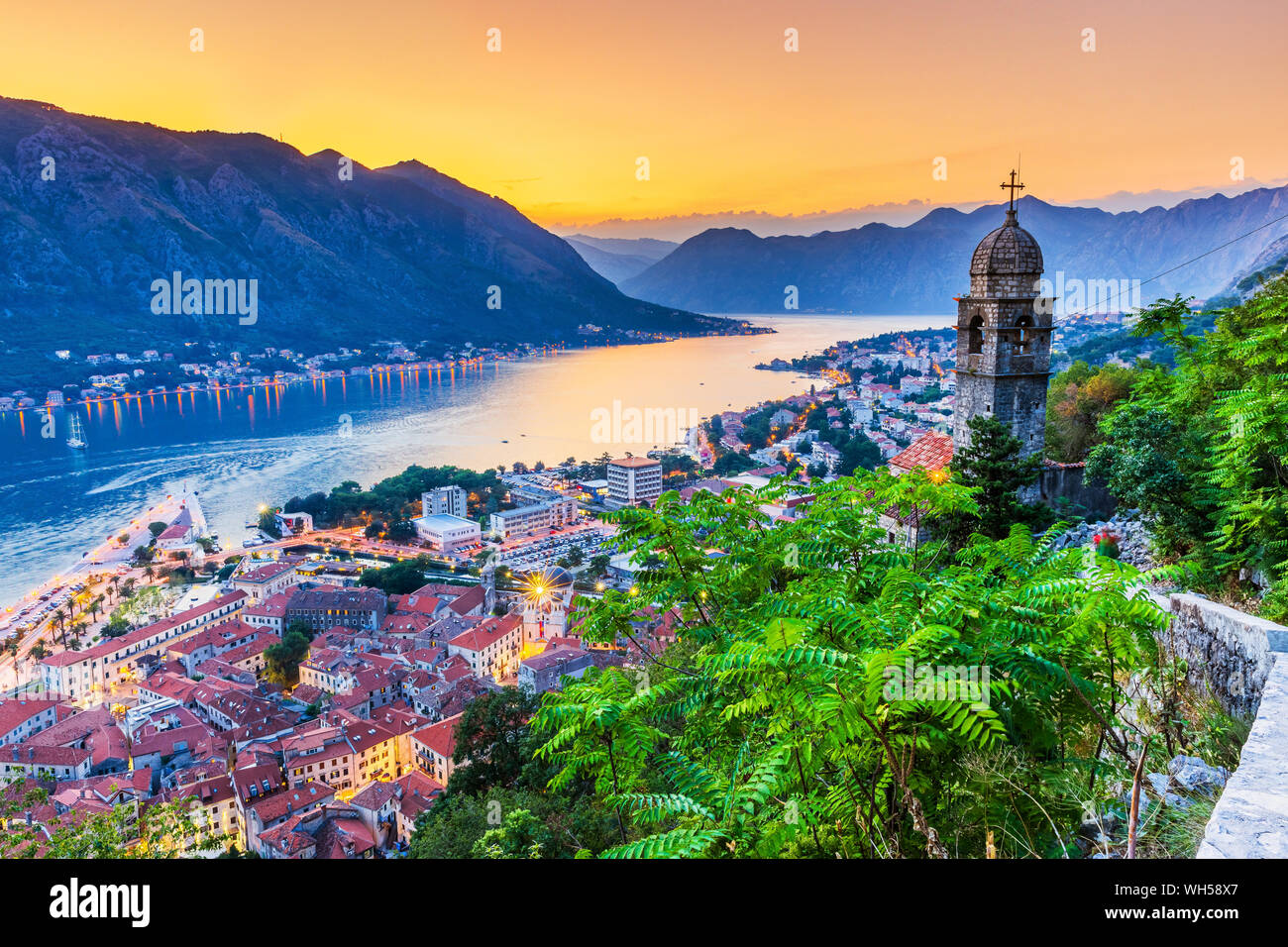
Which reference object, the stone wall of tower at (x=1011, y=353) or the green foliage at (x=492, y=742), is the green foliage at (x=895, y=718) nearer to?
the green foliage at (x=492, y=742)

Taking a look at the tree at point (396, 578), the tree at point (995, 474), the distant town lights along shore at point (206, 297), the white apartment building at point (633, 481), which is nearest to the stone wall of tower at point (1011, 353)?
the tree at point (995, 474)

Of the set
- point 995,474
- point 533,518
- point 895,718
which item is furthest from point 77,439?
point 895,718

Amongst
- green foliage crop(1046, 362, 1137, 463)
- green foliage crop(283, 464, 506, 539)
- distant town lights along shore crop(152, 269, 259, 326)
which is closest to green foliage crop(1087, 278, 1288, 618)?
green foliage crop(1046, 362, 1137, 463)

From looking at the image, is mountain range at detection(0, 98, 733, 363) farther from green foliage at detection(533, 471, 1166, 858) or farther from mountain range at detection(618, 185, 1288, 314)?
green foliage at detection(533, 471, 1166, 858)

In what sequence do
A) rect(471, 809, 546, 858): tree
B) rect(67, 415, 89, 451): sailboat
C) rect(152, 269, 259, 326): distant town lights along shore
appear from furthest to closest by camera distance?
rect(152, 269, 259, 326): distant town lights along shore, rect(67, 415, 89, 451): sailboat, rect(471, 809, 546, 858): tree

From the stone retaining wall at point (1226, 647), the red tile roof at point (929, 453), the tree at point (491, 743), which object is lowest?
the tree at point (491, 743)

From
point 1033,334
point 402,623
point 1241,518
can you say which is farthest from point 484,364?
point 1241,518
